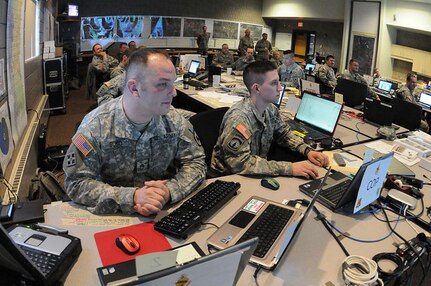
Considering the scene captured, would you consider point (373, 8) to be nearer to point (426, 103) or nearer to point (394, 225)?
point (426, 103)

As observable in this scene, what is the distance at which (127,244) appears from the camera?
127 centimetres

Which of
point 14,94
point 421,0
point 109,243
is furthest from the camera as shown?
point 421,0

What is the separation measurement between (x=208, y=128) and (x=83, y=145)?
1024 millimetres

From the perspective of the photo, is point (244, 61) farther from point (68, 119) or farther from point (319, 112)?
point (319, 112)

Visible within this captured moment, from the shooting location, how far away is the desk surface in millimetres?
1183

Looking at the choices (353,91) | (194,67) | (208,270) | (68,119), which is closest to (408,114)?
(353,91)

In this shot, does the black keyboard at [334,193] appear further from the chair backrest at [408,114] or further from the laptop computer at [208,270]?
the chair backrest at [408,114]

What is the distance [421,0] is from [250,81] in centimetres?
696

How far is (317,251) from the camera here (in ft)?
4.43

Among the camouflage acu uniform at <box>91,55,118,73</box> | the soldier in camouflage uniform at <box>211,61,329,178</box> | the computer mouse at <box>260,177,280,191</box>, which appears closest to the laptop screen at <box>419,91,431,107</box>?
the soldier in camouflage uniform at <box>211,61,329,178</box>

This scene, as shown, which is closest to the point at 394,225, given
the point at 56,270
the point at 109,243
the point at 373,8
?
the point at 109,243

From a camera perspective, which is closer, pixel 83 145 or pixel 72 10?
pixel 83 145

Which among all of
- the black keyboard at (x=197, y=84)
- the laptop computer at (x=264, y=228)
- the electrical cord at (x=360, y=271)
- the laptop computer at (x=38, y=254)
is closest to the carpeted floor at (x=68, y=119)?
the black keyboard at (x=197, y=84)

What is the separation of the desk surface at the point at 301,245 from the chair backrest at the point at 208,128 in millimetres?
684
